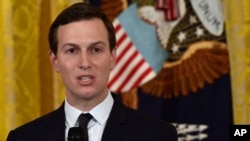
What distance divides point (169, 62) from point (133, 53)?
149 millimetres

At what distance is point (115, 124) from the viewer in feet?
3.96

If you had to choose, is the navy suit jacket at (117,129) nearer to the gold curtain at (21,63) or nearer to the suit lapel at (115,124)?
the suit lapel at (115,124)

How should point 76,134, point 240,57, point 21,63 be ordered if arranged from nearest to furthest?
1. point 76,134
2. point 240,57
3. point 21,63

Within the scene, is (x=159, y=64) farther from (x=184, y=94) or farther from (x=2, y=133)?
(x=2, y=133)

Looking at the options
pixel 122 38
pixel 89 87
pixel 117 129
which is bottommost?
pixel 117 129

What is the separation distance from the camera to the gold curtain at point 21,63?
1.92 metres

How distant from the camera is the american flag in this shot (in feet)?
6.36

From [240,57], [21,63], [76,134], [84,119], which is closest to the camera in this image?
[76,134]

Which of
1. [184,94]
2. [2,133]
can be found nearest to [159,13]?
[184,94]

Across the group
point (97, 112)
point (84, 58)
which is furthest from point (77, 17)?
point (97, 112)

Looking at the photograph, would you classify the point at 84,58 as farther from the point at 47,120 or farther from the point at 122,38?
the point at 122,38

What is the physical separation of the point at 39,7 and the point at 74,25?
2.74 ft

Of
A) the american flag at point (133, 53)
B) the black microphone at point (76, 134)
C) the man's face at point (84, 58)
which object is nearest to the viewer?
the black microphone at point (76, 134)

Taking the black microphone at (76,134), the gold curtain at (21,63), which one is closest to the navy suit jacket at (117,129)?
the black microphone at (76,134)
